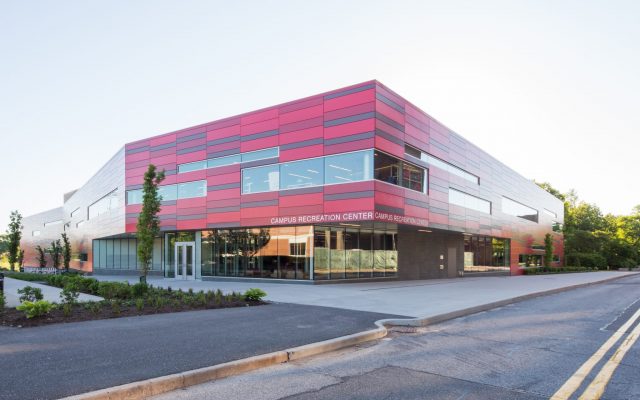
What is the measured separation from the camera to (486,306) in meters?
15.0

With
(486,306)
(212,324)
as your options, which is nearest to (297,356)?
(212,324)

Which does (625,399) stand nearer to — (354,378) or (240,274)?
(354,378)

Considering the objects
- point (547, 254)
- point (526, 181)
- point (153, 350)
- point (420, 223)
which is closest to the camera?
point (153, 350)

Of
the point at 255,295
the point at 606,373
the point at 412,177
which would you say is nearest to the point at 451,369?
the point at 606,373

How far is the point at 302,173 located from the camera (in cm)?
2509

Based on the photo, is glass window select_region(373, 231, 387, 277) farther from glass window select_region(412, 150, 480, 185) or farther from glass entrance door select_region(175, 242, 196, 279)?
glass entrance door select_region(175, 242, 196, 279)

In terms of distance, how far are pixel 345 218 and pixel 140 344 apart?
15992mm

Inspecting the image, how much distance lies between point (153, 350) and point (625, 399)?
267 inches

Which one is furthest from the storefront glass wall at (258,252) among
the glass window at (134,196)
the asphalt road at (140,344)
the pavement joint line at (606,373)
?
the pavement joint line at (606,373)

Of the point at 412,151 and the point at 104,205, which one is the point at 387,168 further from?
the point at 104,205

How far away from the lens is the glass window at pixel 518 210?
43.7 meters

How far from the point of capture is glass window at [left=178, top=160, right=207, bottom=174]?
2962 cm

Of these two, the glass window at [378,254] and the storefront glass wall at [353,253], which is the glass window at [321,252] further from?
the glass window at [378,254]

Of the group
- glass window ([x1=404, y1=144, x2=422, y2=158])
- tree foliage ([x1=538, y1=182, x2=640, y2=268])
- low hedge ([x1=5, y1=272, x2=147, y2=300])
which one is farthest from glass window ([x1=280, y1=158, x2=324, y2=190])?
tree foliage ([x1=538, y1=182, x2=640, y2=268])
